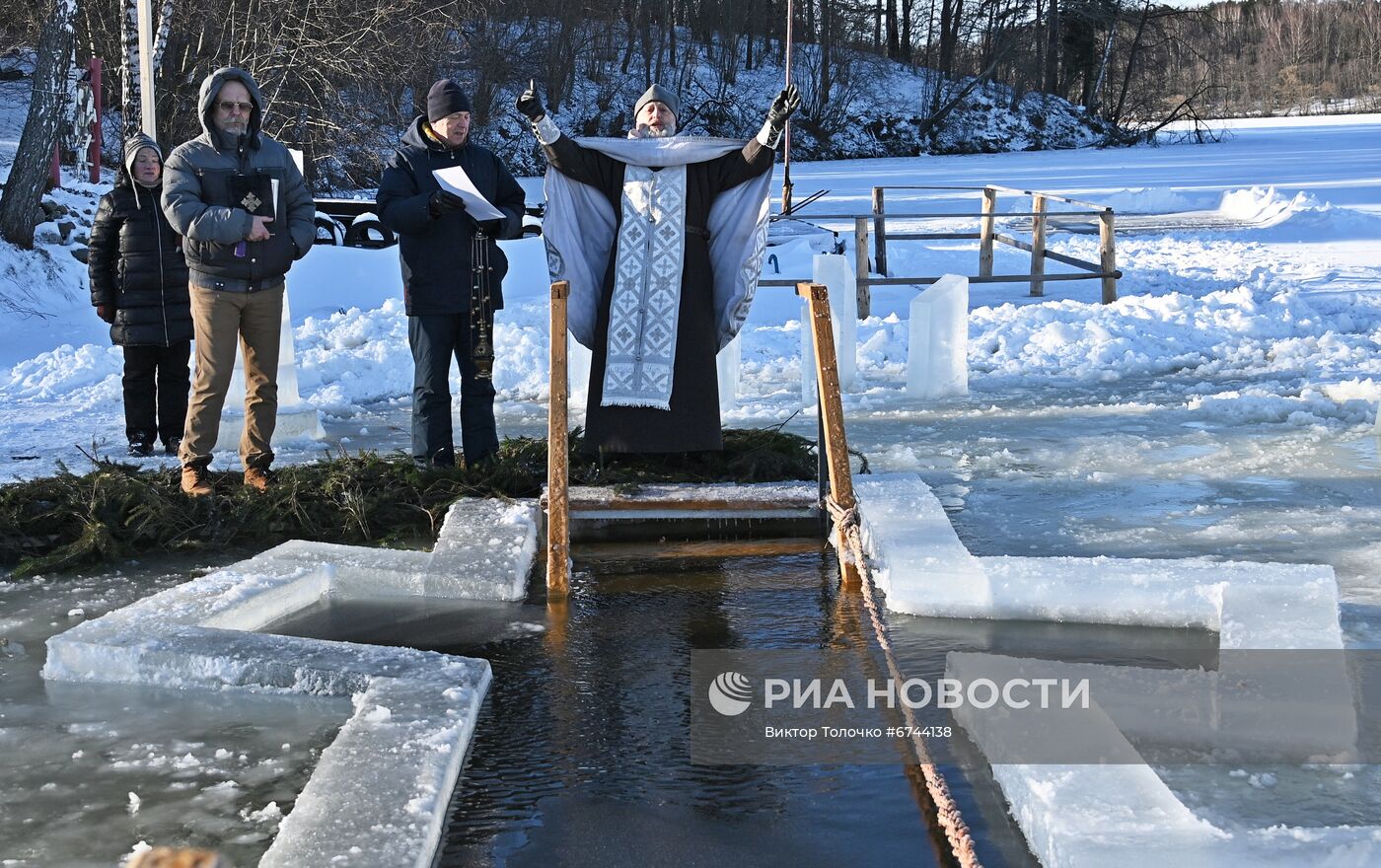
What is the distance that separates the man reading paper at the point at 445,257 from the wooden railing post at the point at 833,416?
1471mm

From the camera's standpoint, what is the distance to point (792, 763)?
313 centimetres

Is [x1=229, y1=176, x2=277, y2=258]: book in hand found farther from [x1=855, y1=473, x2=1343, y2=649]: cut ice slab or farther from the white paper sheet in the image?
[x1=855, y1=473, x2=1343, y2=649]: cut ice slab

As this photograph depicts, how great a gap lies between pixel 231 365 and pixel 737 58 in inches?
1385

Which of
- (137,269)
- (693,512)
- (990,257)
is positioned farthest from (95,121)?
(693,512)

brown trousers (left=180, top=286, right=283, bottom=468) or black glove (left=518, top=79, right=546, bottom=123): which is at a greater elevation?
black glove (left=518, top=79, right=546, bottom=123)

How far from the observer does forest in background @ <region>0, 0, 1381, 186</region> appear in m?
17.5

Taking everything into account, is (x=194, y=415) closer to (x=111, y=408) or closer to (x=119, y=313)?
(x=119, y=313)

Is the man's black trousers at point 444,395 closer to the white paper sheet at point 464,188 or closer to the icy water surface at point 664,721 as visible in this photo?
the white paper sheet at point 464,188

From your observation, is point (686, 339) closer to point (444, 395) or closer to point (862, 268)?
point (444, 395)

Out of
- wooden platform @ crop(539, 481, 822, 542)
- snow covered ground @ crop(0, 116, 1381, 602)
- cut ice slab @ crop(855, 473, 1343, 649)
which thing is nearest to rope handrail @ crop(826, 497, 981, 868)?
cut ice slab @ crop(855, 473, 1343, 649)

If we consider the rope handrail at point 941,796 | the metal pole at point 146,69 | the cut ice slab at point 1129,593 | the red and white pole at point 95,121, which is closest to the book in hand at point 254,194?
the cut ice slab at point 1129,593

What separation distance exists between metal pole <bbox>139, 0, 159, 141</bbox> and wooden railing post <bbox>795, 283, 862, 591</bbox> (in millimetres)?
5396

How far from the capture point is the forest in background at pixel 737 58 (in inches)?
688

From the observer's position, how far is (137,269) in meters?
6.60
